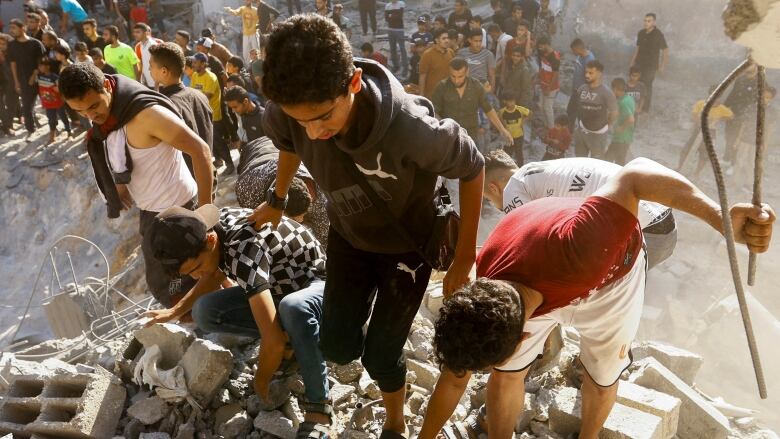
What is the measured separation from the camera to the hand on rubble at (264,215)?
286cm

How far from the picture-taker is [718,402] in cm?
393

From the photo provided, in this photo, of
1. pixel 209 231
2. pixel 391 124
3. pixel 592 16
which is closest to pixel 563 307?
pixel 391 124

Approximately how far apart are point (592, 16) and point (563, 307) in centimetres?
1056

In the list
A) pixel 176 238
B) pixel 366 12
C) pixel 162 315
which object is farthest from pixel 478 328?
pixel 366 12

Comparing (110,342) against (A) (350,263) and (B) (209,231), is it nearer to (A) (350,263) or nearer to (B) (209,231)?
(B) (209,231)

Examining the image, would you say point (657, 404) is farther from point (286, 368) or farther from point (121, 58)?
point (121, 58)

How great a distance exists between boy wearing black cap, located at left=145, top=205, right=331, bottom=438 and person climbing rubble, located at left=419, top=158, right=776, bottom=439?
636mm

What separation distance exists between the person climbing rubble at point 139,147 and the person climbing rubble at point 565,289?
181 centimetres

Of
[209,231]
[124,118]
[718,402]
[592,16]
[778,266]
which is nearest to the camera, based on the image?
[209,231]

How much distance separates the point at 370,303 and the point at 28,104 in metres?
9.39

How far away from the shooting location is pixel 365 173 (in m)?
2.24

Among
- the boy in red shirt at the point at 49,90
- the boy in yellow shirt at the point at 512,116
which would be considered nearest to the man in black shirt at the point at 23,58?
the boy in red shirt at the point at 49,90

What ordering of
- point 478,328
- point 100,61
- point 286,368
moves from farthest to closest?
point 100,61
point 286,368
point 478,328

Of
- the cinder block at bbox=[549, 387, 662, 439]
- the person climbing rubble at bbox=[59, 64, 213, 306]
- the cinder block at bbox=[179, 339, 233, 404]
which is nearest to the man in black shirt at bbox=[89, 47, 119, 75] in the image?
the person climbing rubble at bbox=[59, 64, 213, 306]
